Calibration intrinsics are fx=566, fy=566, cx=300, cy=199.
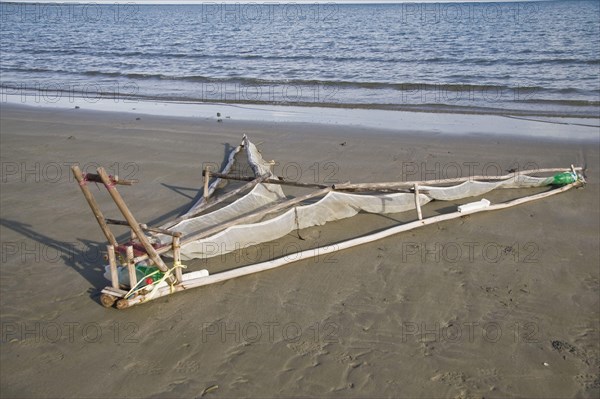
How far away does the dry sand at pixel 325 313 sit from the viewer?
389 centimetres

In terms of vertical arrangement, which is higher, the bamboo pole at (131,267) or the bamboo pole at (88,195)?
the bamboo pole at (88,195)

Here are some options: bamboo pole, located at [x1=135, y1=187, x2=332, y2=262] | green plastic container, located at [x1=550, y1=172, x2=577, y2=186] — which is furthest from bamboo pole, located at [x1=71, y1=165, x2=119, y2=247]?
green plastic container, located at [x1=550, y1=172, x2=577, y2=186]

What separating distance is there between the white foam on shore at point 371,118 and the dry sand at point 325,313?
3.37 meters

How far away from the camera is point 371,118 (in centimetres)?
1227

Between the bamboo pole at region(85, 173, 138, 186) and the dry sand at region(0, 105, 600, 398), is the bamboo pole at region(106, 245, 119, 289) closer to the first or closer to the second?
the dry sand at region(0, 105, 600, 398)

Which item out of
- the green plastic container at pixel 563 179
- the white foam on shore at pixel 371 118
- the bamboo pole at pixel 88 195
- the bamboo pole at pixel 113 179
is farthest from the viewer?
the white foam on shore at pixel 371 118

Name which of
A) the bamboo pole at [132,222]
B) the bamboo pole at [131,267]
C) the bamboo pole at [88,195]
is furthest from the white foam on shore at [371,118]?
the bamboo pole at [88,195]

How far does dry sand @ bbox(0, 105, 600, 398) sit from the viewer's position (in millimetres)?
3893

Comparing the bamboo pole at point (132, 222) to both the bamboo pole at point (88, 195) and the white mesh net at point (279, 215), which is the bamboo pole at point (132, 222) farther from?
the white mesh net at point (279, 215)

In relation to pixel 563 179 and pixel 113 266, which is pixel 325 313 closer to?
pixel 113 266

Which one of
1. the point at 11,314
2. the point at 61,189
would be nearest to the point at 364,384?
the point at 11,314

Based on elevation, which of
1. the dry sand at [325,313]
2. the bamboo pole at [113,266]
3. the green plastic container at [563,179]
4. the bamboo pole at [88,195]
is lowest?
the dry sand at [325,313]

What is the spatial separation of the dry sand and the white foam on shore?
337 centimetres

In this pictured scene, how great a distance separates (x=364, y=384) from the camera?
385 cm
